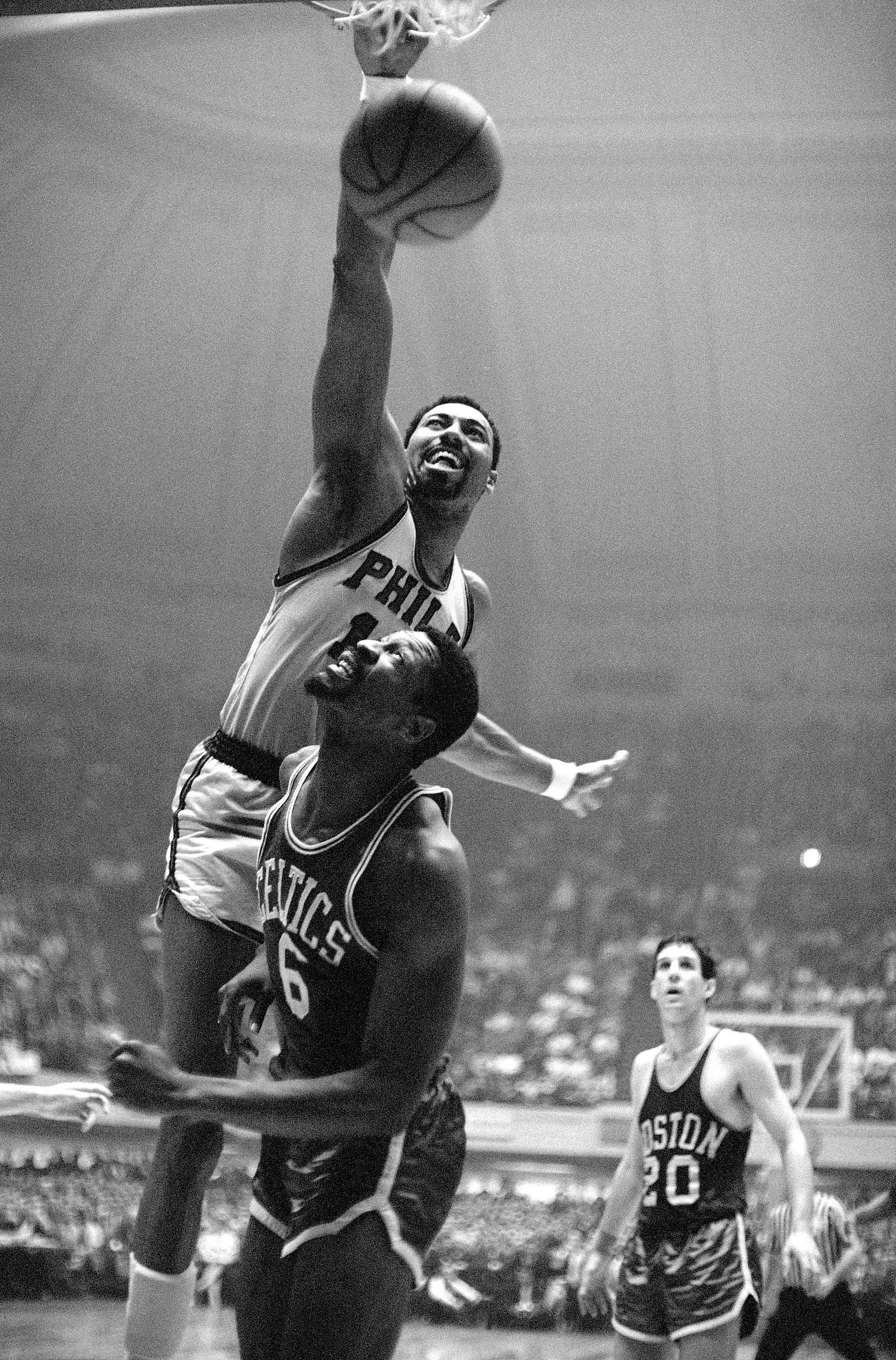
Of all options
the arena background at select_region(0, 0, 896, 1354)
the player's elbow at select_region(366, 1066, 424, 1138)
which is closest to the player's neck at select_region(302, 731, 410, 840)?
the player's elbow at select_region(366, 1066, 424, 1138)

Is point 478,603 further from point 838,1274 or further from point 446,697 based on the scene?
point 838,1274

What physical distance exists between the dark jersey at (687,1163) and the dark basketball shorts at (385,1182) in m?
2.51

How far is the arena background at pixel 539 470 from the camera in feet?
27.8

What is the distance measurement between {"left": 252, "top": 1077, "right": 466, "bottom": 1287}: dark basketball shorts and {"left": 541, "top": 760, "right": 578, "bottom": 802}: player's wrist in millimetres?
1634

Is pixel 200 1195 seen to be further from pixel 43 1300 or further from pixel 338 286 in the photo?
pixel 43 1300

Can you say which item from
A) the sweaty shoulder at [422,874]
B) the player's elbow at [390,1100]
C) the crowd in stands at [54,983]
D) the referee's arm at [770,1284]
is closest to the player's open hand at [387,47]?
the sweaty shoulder at [422,874]

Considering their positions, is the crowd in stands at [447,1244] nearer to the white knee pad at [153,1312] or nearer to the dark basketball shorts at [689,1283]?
the dark basketball shorts at [689,1283]

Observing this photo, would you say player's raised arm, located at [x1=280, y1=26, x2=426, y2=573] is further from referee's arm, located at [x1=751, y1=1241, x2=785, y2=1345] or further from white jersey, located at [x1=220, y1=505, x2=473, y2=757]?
referee's arm, located at [x1=751, y1=1241, x2=785, y2=1345]

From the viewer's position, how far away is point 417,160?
111 inches

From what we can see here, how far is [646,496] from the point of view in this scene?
9.07 meters

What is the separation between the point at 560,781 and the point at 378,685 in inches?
68.6

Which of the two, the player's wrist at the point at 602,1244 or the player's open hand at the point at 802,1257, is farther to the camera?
the player's wrist at the point at 602,1244

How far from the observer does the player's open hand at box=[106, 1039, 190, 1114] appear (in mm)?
1836

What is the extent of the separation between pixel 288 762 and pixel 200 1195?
2.89 ft
